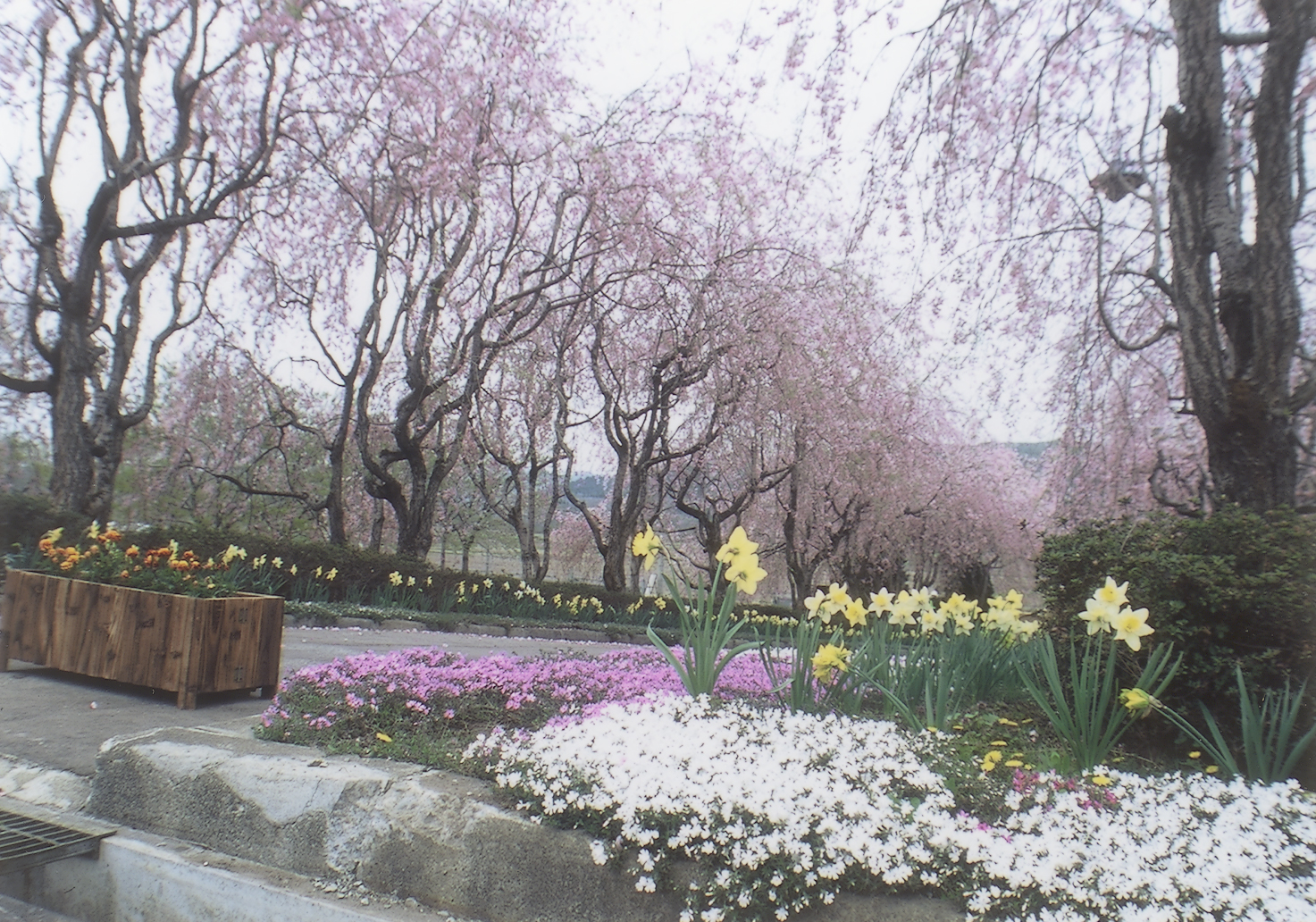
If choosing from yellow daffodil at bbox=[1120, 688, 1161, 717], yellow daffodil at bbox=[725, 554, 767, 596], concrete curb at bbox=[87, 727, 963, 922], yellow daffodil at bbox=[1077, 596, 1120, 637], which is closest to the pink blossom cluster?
concrete curb at bbox=[87, 727, 963, 922]

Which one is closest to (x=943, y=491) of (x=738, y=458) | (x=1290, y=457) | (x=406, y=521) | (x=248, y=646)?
(x=738, y=458)

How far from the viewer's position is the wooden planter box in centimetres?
424

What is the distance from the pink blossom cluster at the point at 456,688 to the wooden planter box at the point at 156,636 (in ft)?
2.44

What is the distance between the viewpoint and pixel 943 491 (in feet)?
67.7

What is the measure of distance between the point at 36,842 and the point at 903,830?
8.69ft

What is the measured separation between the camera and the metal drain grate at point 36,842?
8.30 feet

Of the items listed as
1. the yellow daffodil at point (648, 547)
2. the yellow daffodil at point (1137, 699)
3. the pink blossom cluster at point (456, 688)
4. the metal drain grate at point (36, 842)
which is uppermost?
the yellow daffodil at point (648, 547)

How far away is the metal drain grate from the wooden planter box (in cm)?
139

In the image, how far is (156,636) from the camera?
4375 millimetres

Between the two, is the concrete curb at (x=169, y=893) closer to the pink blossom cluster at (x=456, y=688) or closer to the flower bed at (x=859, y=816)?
the flower bed at (x=859, y=816)

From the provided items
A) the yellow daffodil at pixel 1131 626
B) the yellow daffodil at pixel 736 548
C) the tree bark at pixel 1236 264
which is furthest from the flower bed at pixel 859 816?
the tree bark at pixel 1236 264

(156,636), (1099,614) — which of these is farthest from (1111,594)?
(156,636)

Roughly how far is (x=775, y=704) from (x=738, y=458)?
516 inches

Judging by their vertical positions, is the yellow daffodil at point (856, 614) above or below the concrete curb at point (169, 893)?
above
